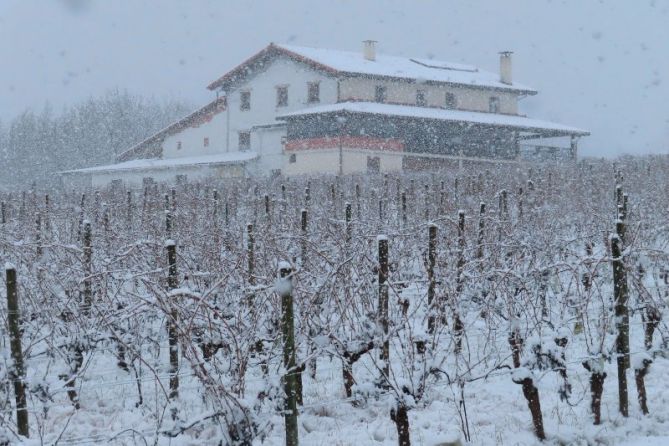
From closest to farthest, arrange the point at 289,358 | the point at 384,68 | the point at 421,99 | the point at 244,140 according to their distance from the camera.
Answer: the point at 289,358, the point at 384,68, the point at 421,99, the point at 244,140

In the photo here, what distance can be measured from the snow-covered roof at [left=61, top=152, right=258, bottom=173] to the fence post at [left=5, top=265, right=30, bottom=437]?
35.7m

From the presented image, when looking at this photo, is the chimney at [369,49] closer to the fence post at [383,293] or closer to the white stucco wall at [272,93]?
the white stucco wall at [272,93]

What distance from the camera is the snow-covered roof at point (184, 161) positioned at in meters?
42.0

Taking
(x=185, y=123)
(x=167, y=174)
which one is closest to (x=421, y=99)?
(x=185, y=123)

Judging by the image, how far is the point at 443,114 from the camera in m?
41.4

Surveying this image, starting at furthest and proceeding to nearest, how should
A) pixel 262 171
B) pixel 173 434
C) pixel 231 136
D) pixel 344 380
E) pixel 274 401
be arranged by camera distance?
pixel 231 136, pixel 262 171, pixel 344 380, pixel 274 401, pixel 173 434

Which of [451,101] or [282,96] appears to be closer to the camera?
[282,96]

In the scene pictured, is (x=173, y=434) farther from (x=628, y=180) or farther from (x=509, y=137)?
(x=509, y=137)

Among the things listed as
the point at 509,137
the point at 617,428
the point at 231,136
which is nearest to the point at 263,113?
the point at 231,136

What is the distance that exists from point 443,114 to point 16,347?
37.0 metres

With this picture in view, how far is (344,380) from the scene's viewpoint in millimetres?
7527

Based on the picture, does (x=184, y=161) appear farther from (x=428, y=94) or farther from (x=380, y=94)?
(x=428, y=94)

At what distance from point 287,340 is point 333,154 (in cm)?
3290

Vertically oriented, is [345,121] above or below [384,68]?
below
